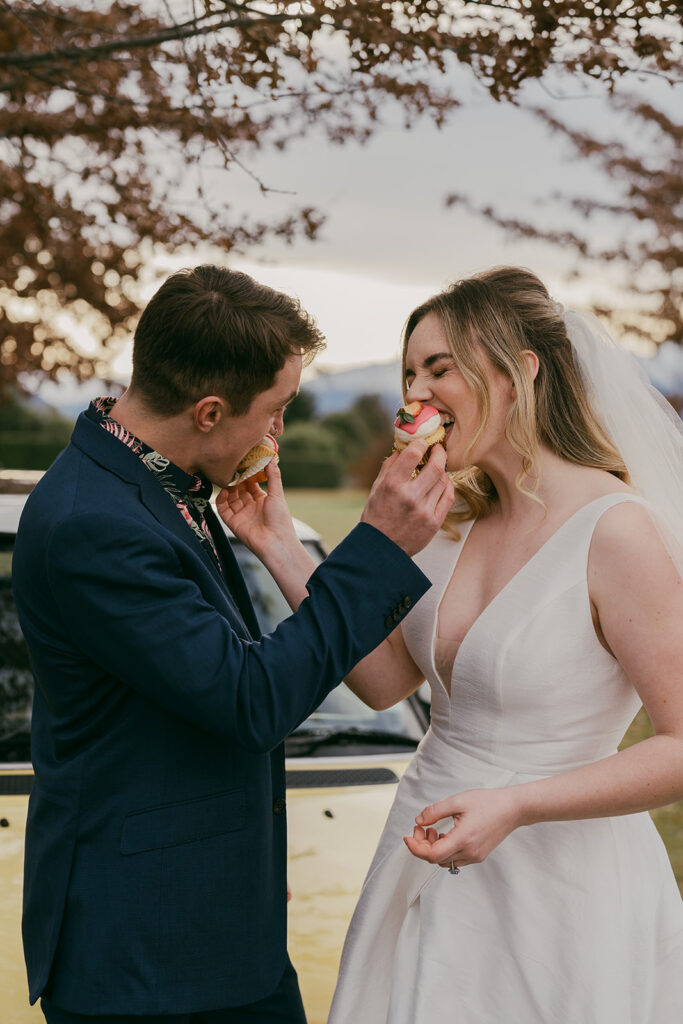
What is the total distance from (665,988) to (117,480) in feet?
5.19

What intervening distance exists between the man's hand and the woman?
0.40 meters

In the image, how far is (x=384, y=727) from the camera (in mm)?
3477

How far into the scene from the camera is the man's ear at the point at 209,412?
203 cm

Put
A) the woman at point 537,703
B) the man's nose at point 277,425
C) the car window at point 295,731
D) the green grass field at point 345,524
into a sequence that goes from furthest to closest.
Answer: the green grass field at point 345,524 → the car window at point 295,731 → the man's nose at point 277,425 → the woman at point 537,703

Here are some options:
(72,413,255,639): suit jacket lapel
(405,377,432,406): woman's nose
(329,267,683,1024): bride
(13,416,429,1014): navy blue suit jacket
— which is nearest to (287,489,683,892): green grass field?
(329,267,683,1024): bride

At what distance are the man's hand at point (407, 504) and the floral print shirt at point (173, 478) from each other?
1.23ft

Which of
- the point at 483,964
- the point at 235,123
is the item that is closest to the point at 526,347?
the point at 483,964

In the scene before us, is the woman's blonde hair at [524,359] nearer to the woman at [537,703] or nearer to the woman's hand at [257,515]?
the woman at [537,703]

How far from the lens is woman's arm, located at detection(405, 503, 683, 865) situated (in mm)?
1942

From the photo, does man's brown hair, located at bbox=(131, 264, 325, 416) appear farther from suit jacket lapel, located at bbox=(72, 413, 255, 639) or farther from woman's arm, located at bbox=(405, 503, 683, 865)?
woman's arm, located at bbox=(405, 503, 683, 865)

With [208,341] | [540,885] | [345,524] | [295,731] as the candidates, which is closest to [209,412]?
[208,341]

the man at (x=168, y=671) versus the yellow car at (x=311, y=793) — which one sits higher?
the man at (x=168, y=671)

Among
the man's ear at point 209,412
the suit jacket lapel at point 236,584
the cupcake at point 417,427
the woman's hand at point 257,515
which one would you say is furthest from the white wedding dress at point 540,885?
the man's ear at point 209,412

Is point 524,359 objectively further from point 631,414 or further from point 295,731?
point 295,731
